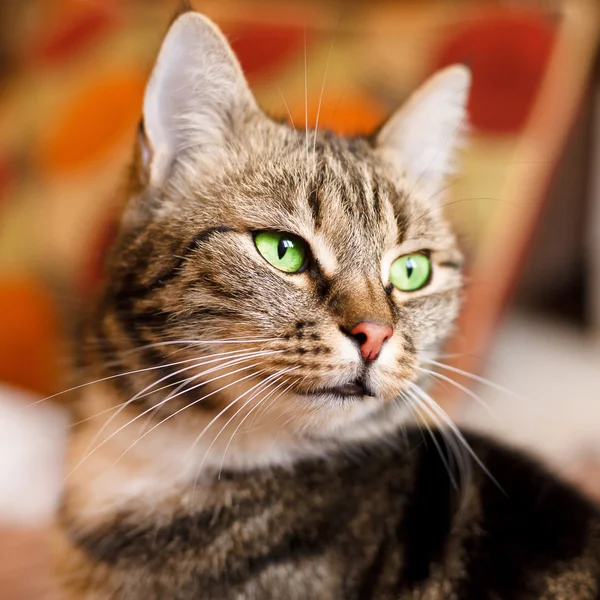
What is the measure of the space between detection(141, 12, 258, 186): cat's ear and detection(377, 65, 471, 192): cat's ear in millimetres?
152

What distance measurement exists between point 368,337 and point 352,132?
0.37m

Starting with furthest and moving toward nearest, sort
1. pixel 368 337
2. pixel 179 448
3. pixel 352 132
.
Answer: pixel 352 132, pixel 179 448, pixel 368 337

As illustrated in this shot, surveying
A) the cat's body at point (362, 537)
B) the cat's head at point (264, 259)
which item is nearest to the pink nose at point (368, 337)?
the cat's head at point (264, 259)

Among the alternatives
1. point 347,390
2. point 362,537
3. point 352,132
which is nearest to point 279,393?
point 347,390

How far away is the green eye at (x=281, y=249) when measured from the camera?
0.52 metres

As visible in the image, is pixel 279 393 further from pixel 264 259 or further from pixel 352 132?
pixel 352 132

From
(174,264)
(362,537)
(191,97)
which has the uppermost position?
(191,97)

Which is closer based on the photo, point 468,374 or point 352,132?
point 468,374

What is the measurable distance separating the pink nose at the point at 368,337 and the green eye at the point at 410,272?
0.10 meters

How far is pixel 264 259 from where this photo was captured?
0.52 m

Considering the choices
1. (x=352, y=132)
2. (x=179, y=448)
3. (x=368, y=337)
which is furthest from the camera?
(x=352, y=132)

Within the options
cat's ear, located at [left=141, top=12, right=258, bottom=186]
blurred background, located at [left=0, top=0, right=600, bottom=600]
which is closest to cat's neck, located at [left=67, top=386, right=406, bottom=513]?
blurred background, located at [left=0, top=0, right=600, bottom=600]

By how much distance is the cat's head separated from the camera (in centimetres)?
48

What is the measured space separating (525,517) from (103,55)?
0.90 metres
